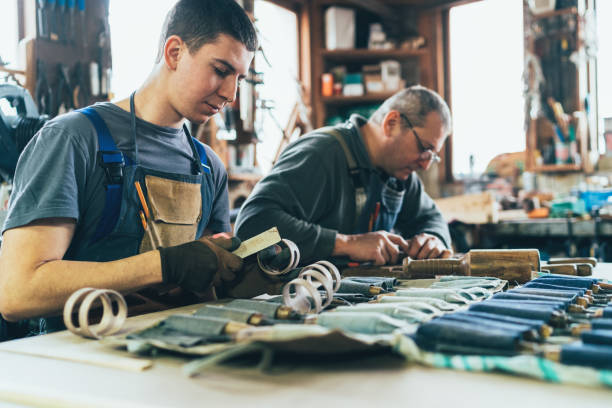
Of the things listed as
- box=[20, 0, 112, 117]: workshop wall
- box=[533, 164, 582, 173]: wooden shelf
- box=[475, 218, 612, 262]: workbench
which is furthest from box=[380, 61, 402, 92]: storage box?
box=[20, 0, 112, 117]: workshop wall

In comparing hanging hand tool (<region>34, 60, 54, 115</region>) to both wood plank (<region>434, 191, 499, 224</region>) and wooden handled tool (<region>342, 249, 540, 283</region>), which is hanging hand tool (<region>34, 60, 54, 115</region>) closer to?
wooden handled tool (<region>342, 249, 540, 283</region>)

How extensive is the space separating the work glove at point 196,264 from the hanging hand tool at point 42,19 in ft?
8.14

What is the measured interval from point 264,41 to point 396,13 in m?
1.66

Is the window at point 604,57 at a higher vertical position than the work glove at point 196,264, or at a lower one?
higher

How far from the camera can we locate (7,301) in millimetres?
1340

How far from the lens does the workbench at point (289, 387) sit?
2.37ft

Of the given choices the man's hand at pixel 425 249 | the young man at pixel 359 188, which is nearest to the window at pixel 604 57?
the young man at pixel 359 188

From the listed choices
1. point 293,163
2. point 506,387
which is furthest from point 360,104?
point 506,387

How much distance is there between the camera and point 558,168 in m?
4.70

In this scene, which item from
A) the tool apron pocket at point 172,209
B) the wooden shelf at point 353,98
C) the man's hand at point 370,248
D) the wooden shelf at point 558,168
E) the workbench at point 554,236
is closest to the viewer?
the tool apron pocket at point 172,209

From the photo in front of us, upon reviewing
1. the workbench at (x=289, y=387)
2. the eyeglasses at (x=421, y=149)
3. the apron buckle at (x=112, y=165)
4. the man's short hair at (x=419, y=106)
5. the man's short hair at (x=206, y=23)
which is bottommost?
the workbench at (x=289, y=387)

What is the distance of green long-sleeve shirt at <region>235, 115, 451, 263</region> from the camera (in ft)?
7.70

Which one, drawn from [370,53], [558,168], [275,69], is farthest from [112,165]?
[370,53]

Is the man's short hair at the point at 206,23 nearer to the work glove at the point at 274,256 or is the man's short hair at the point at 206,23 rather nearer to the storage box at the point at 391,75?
the work glove at the point at 274,256
